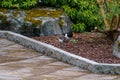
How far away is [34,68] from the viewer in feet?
26.6

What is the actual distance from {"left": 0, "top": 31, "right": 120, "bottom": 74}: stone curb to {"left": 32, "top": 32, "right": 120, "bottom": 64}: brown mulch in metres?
0.30

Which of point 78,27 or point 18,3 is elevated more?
point 18,3

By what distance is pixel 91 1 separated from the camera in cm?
1177

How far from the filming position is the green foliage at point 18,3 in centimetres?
1149

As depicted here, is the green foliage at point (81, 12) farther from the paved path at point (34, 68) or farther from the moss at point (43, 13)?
the paved path at point (34, 68)

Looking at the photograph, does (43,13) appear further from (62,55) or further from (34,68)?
(34,68)

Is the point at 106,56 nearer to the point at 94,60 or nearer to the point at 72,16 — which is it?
the point at 94,60

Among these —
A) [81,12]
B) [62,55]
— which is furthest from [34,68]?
[81,12]

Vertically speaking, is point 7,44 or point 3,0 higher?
point 3,0

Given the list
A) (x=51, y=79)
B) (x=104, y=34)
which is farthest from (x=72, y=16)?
(x=51, y=79)

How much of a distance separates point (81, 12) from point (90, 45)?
2.06m

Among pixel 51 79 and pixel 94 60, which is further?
pixel 94 60

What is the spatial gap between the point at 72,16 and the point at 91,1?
0.64m

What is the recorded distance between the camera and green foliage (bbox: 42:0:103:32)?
11.6 metres
